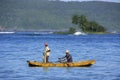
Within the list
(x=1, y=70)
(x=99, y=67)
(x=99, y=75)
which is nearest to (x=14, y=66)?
(x=1, y=70)

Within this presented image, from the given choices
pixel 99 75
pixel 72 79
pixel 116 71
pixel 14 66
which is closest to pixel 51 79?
pixel 72 79

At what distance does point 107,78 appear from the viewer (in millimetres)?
48000

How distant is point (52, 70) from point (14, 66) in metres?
6.43

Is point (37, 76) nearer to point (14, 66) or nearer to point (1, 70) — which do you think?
point (1, 70)

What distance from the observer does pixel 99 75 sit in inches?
1972

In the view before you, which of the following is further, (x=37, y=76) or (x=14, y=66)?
(x=14, y=66)

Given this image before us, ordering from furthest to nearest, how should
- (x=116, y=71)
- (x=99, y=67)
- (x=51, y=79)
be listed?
(x=99, y=67)
(x=116, y=71)
(x=51, y=79)

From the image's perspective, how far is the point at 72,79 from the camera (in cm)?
4750

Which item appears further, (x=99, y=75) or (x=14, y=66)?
(x=14, y=66)

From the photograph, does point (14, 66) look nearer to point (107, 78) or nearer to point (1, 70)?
point (1, 70)

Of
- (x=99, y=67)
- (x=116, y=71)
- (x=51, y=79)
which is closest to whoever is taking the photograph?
(x=51, y=79)

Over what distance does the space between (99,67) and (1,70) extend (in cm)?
963

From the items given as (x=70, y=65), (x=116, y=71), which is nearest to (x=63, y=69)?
(x=70, y=65)

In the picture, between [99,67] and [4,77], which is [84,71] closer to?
[99,67]
